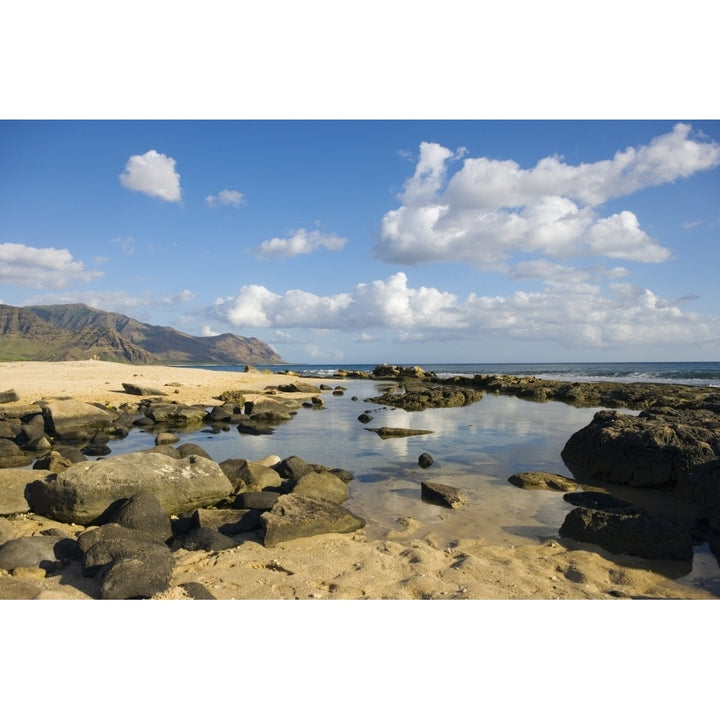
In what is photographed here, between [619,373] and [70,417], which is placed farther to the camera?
[619,373]

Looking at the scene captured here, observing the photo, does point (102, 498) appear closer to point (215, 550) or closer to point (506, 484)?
point (215, 550)

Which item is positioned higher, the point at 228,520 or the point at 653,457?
the point at 653,457

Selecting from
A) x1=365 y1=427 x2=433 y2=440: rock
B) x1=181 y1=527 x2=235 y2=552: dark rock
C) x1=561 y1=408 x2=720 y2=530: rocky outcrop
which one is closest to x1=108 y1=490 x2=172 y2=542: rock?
x1=181 y1=527 x2=235 y2=552: dark rock

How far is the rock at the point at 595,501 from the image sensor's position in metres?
7.98

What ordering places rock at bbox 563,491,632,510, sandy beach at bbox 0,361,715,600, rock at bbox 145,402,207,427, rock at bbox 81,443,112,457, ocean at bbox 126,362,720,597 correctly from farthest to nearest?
rock at bbox 145,402,207,427 → rock at bbox 81,443,112,457 → rock at bbox 563,491,632,510 → ocean at bbox 126,362,720,597 → sandy beach at bbox 0,361,715,600

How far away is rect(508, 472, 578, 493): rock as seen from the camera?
927cm

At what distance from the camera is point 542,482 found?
938 cm

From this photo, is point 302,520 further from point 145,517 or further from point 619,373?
point 619,373

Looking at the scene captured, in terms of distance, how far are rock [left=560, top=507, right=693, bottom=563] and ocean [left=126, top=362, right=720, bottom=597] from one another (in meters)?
0.26

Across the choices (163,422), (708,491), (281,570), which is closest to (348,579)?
(281,570)

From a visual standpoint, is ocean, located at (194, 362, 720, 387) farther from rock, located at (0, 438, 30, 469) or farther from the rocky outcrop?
rock, located at (0, 438, 30, 469)

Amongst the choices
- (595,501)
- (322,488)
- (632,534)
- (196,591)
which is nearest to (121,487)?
(322,488)

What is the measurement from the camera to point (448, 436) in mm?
15602

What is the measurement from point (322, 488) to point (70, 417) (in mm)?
11500
